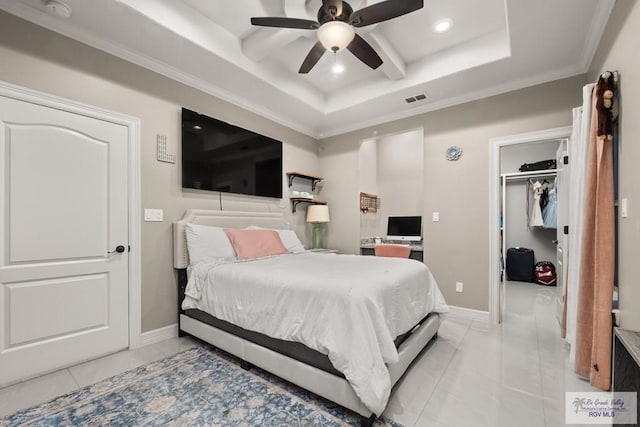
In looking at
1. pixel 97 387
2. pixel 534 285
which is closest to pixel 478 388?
pixel 97 387

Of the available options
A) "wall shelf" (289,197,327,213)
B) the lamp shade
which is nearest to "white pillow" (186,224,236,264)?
"wall shelf" (289,197,327,213)

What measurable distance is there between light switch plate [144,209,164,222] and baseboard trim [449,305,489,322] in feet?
11.3

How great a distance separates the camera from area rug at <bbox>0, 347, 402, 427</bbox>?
156 cm

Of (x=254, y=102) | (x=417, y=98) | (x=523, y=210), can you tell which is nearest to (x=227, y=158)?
(x=254, y=102)

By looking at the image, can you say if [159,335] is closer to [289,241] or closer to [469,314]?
[289,241]

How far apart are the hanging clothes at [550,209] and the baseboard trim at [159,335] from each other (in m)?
6.35

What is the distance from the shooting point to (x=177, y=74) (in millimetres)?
2877

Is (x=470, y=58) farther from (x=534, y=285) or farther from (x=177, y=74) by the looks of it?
(x=534, y=285)

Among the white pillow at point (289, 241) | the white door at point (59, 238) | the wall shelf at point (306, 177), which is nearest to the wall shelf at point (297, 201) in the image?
the wall shelf at point (306, 177)

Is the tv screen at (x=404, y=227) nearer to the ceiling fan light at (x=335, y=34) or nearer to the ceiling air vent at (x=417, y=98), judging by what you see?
the ceiling air vent at (x=417, y=98)

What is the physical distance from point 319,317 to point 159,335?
1961 mm

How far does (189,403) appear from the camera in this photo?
1714 millimetres

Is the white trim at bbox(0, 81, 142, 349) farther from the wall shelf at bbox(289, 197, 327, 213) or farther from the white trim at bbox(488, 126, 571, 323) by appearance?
the white trim at bbox(488, 126, 571, 323)

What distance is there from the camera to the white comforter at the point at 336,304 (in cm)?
148
